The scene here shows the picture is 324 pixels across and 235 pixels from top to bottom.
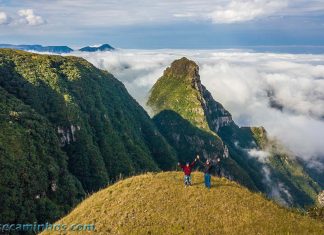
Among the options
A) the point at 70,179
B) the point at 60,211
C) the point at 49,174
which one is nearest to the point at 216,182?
the point at 60,211

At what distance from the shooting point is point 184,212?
51.6 m

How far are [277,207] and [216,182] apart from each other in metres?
9.03

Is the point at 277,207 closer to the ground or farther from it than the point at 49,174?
farther from it

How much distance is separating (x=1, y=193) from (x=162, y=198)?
9148 cm

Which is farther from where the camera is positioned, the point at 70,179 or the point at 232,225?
the point at 70,179

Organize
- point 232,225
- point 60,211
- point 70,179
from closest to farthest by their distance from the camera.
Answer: point 232,225 → point 60,211 → point 70,179

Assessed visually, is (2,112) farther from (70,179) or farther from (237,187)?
(237,187)

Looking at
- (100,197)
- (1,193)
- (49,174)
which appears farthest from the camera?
(49,174)

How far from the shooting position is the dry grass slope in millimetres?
48875

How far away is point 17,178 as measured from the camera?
143 m

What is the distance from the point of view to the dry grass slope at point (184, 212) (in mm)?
48875

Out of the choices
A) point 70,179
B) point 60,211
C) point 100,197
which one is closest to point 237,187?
point 100,197

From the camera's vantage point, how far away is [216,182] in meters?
60.4

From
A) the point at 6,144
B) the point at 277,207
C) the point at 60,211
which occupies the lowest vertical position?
the point at 60,211
